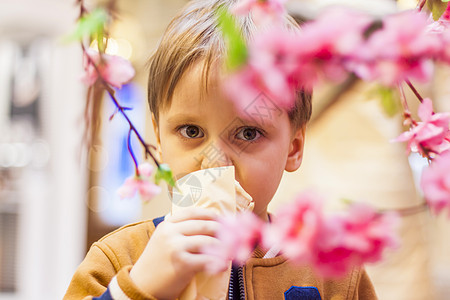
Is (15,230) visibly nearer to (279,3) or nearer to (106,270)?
(106,270)

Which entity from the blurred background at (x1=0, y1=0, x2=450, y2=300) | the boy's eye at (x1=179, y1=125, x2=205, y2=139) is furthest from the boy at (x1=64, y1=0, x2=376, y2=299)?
the blurred background at (x1=0, y1=0, x2=450, y2=300)

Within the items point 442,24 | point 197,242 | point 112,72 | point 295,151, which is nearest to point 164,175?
point 197,242

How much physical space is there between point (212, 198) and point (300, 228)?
0.98 feet

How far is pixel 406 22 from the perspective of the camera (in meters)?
0.31

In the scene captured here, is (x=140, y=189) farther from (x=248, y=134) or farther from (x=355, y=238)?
(x=355, y=238)

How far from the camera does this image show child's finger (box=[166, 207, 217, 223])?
1.78ft

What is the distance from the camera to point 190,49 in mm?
706

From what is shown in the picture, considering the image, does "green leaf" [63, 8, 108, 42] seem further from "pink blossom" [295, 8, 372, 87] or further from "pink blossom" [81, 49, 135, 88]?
"pink blossom" [295, 8, 372, 87]

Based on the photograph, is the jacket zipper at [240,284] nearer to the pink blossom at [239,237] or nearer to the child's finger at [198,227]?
the child's finger at [198,227]

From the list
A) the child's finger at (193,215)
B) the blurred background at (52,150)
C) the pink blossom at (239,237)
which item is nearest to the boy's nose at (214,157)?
the child's finger at (193,215)

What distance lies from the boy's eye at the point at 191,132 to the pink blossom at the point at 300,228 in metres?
0.39

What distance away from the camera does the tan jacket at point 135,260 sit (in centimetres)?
71

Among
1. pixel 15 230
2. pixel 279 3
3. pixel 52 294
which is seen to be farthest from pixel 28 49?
pixel 279 3

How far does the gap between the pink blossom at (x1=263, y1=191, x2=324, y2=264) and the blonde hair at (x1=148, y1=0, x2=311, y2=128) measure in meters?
0.39
